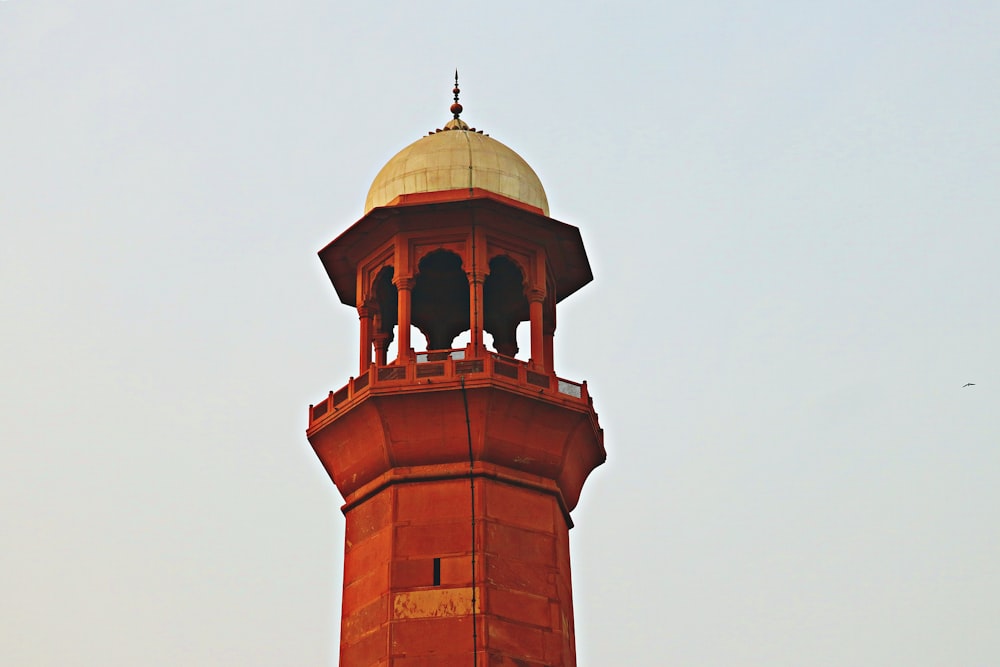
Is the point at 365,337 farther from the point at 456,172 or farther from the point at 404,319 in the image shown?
the point at 456,172

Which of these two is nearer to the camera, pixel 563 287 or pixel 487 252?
pixel 487 252

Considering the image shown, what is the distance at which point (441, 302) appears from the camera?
4141 cm

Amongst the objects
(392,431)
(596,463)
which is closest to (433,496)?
(392,431)

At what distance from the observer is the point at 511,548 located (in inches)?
1377

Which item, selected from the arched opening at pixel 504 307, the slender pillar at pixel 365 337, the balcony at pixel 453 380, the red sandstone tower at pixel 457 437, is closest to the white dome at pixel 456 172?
the red sandstone tower at pixel 457 437

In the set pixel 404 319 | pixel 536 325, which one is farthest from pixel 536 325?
pixel 404 319

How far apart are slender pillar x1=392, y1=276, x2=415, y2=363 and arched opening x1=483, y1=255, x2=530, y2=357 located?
2847 mm

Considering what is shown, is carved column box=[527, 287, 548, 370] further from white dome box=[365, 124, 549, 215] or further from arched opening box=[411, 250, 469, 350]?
arched opening box=[411, 250, 469, 350]

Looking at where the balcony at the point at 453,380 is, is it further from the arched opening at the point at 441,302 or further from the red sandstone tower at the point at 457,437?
the arched opening at the point at 441,302

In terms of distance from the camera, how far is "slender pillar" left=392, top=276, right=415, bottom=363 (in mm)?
36375

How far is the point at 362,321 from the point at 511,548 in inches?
240

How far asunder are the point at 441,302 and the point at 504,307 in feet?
4.96

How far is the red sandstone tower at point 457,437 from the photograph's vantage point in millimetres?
34219

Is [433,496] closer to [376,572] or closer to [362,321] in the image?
[376,572]
